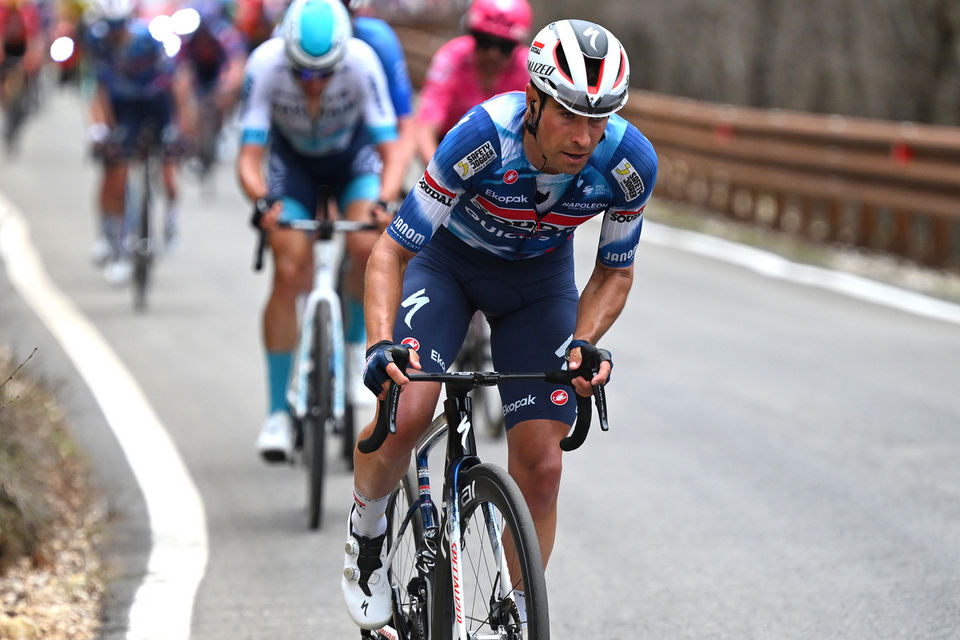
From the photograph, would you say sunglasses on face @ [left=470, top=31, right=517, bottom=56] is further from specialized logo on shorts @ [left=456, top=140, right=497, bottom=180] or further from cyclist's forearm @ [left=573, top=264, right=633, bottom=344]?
specialized logo on shorts @ [left=456, top=140, right=497, bottom=180]

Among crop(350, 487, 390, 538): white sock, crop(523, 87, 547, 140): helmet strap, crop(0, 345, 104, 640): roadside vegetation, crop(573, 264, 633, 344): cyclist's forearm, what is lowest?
crop(0, 345, 104, 640): roadside vegetation

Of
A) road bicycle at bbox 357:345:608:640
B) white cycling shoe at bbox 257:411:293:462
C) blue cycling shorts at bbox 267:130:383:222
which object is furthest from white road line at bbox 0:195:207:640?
blue cycling shorts at bbox 267:130:383:222

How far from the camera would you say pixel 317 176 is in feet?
25.5

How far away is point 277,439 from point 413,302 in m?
2.80

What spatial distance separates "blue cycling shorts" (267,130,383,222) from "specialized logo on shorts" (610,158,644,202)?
10.6 feet

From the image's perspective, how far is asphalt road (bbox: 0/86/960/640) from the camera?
575 cm

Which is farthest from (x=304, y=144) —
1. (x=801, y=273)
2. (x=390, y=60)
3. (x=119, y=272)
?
(x=801, y=273)

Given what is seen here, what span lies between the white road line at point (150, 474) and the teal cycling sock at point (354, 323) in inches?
42.5

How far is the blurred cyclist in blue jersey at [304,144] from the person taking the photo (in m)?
→ 7.10

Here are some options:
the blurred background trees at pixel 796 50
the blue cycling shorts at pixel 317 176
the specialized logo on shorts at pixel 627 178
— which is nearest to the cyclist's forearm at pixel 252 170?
the blue cycling shorts at pixel 317 176

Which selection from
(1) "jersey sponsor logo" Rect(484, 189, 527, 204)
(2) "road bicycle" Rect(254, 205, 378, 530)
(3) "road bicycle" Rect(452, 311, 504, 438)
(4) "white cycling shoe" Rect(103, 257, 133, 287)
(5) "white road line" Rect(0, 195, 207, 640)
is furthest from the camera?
(4) "white cycling shoe" Rect(103, 257, 133, 287)

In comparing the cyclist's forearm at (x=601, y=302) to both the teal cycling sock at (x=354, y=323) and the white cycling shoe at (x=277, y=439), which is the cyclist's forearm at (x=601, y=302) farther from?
the teal cycling sock at (x=354, y=323)

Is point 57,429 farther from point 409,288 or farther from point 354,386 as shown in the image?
point 409,288

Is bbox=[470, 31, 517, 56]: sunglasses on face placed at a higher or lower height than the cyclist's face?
higher
